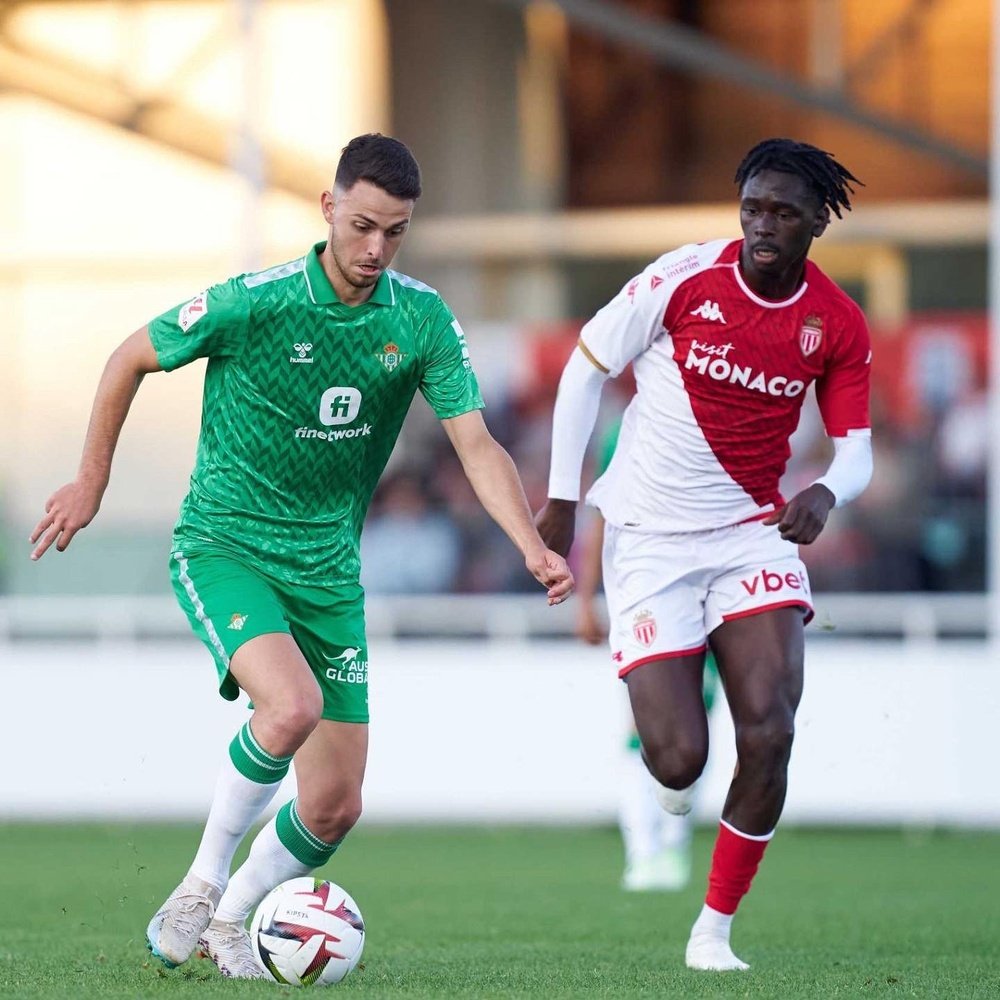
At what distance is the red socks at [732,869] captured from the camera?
6.61 m

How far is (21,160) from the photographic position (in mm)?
19203

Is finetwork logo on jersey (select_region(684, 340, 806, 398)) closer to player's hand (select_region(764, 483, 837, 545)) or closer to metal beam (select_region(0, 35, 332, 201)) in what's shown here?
player's hand (select_region(764, 483, 837, 545))

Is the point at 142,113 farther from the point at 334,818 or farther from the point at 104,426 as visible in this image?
the point at 334,818

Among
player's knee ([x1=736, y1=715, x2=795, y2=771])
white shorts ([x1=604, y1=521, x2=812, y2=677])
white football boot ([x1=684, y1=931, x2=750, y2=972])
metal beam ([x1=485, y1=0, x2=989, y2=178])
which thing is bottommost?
white football boot ([x1=684, y1=931, x2=750, y2=972])

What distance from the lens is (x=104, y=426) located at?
6.05 meters

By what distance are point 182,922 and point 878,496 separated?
902cm

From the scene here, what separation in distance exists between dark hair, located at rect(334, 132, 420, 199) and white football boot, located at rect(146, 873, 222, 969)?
2.00 meters

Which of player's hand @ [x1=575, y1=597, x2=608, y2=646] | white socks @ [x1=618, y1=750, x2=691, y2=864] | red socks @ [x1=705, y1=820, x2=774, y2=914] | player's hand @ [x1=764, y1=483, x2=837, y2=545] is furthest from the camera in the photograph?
white socks @ [x1=618, y1=750, x2=691, y2=864]

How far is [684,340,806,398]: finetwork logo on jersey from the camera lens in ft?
22.2

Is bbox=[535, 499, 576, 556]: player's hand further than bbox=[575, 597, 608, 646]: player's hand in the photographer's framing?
No

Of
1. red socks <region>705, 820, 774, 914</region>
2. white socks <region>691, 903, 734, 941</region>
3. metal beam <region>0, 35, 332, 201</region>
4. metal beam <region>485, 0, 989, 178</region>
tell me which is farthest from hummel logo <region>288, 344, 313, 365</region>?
metal beam <region>0, 35, 332, 201</region>

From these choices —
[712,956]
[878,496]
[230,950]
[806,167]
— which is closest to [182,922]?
[230,950]

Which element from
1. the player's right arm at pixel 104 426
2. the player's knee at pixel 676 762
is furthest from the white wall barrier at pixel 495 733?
the player's right arm at pixel 104 426

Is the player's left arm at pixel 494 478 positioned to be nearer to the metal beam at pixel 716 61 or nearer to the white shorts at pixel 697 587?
the white shorts at pixel 697 587
